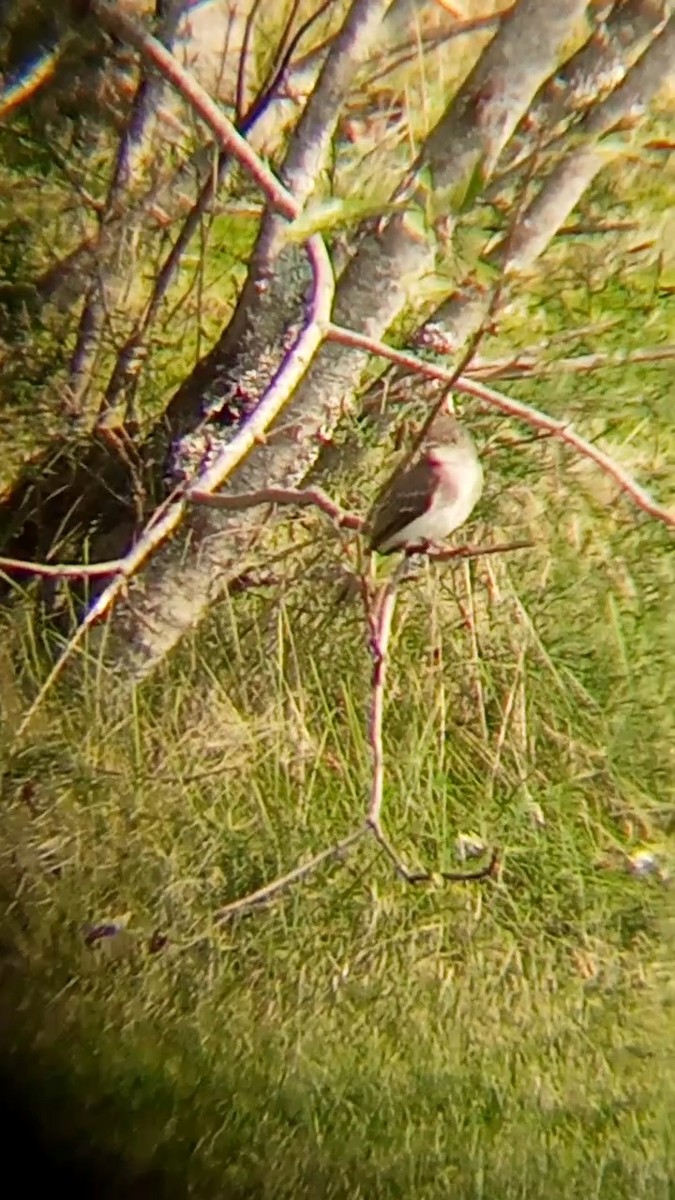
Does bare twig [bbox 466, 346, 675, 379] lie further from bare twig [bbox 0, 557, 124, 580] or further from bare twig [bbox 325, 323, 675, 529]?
bare twig [bbox 0, 557, 124, 580]

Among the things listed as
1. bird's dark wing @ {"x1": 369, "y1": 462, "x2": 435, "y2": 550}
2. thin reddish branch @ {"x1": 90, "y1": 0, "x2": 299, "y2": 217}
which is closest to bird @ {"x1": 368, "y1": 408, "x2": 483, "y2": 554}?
bird's dark wing @ {"x1": 369, "y1": 462, "x2": 435, "y2": 550}

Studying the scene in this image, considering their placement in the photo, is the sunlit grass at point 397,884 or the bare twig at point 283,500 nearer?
the bare twig at point 283,500

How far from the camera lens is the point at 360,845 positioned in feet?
2.35

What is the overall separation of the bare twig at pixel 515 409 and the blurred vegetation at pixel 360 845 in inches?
2.3

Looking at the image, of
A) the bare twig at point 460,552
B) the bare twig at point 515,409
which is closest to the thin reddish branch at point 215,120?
the bare twig at point 515,409

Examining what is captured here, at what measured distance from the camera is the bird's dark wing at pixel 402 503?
61cm

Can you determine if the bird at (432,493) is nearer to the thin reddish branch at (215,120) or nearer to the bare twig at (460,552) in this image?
the bare twig at (460,552)

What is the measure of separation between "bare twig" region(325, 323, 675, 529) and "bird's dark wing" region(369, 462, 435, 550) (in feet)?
0.16

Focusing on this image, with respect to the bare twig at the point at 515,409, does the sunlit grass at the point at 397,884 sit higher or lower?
lower

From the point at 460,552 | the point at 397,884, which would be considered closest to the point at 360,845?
the point at 397,884

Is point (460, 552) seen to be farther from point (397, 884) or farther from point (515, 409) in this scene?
point (397, 884)

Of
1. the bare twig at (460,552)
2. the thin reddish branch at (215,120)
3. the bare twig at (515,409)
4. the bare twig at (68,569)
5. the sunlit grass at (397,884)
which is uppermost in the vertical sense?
the thin reddish branch at (215,120)

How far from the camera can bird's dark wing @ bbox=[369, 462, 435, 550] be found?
1.99 feet

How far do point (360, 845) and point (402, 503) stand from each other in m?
0.23
